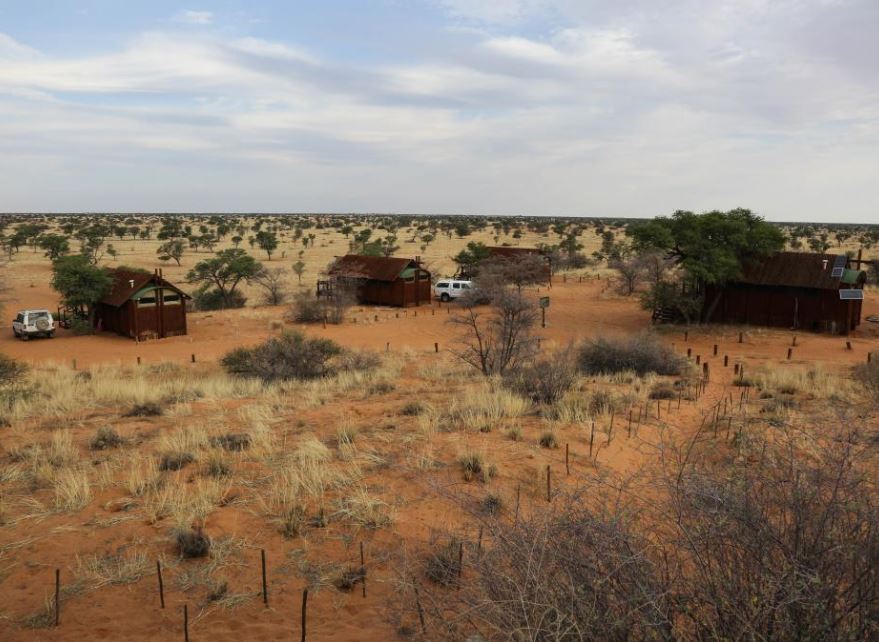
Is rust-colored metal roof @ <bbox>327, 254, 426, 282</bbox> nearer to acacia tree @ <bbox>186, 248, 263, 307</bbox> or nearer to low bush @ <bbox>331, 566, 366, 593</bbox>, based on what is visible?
acacia tree @ <bbox>186, 248, 263, 307</bbox>

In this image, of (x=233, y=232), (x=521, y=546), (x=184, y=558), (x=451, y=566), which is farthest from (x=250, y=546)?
(x=233, y=232)

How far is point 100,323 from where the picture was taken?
32.0m

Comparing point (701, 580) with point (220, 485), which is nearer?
point (701, 580)

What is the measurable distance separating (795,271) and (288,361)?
22.9 metres

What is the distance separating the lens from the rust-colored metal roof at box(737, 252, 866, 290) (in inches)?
1070

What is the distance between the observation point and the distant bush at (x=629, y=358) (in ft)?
58.6

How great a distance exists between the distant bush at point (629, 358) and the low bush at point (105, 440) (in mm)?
12406

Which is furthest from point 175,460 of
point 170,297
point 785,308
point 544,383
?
point 785,308

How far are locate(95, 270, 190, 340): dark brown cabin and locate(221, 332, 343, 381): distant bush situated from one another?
11.6 meters

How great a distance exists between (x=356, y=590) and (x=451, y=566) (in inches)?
38.8

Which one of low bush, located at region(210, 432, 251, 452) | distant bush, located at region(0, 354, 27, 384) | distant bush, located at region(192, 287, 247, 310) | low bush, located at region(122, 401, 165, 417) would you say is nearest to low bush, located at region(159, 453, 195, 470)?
low bush, located at region(210, 432, 251, 452)

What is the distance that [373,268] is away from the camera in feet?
129

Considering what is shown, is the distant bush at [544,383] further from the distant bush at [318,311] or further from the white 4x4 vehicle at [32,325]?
the white 4x4 vehicle at [32,325]

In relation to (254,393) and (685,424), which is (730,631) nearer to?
(685,424)
